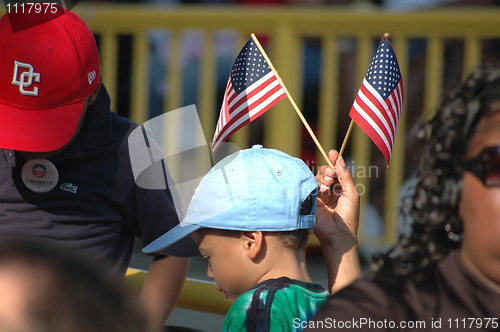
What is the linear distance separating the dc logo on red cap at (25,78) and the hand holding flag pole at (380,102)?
39.7 inches

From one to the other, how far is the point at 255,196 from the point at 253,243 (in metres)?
0.14

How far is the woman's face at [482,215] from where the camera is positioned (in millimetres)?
1646

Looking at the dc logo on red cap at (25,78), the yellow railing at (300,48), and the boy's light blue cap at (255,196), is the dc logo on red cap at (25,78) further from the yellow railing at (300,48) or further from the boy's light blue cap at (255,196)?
the yellow railing at (300,48)

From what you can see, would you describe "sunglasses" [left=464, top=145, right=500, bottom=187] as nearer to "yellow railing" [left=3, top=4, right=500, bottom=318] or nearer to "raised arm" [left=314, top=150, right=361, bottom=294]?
"raised arm" [left=314, top=150, right=361, bottom=294]

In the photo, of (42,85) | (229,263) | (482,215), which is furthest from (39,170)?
(482,215)

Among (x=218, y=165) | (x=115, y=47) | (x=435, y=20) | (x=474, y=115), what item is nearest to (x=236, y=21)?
(x=115, y=47)

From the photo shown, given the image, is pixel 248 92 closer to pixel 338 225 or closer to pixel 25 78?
pixel 338 225

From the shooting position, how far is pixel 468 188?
1.71 meters

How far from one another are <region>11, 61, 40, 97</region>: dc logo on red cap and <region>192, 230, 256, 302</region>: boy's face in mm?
739

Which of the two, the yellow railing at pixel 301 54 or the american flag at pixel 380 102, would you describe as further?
the yellow railing at pixel 301 54

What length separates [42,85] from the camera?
114 inches

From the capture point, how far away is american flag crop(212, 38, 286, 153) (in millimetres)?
3066

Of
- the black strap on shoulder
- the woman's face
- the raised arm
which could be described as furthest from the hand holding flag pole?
the woman's face

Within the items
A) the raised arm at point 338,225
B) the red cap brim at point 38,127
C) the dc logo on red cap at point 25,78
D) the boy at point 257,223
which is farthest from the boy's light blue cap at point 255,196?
the dc logo on red cap at point 25,78
